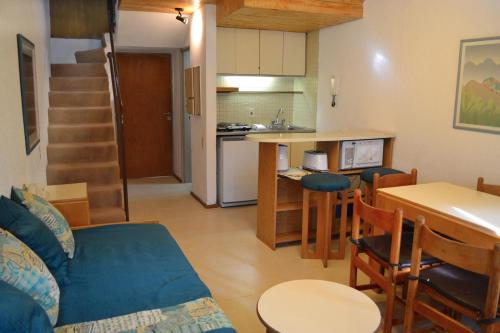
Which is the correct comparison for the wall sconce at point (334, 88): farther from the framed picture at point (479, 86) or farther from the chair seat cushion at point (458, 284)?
the chair seat cushion at point (458, 284)

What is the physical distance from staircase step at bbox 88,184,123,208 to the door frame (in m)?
2.34

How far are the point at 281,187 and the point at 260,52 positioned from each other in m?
2.19

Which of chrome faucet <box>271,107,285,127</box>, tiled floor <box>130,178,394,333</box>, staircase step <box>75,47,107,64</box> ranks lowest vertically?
tiled floor <box>130,178,394,333</box>

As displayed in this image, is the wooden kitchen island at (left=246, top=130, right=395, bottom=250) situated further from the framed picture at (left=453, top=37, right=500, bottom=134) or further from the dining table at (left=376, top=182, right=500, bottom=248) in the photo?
the dining table at (left=376, top=182, right=500, bottom=248)

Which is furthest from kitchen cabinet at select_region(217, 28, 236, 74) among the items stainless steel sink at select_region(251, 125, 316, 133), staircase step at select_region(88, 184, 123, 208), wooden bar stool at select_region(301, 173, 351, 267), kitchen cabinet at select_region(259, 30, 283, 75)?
wooden bar stool at select_region(301, 173, 351, 267)

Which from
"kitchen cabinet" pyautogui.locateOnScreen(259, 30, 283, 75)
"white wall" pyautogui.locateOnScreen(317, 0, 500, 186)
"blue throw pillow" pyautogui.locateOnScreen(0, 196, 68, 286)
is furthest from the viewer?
"kitchen cabinet" pyautogui.locateOnScreen(259, 30, 283, 75)

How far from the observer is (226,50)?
5.21m

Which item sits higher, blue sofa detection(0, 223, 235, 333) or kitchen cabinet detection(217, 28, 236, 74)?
kitchen cabinet detection(217, 28, 236, 74)

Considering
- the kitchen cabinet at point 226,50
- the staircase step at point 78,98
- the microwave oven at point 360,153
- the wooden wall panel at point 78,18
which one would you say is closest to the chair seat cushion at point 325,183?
the microwave oven at point 360,153

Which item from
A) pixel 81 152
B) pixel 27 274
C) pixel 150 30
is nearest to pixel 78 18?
pixel 150 30

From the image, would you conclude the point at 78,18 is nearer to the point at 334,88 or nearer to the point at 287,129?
the point at 287,129

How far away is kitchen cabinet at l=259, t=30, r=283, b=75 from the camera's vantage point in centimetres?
538

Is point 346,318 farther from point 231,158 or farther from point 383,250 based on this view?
point 231,158

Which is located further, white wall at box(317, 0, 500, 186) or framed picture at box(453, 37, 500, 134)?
white wall at box(317, 0, 500, 186)
